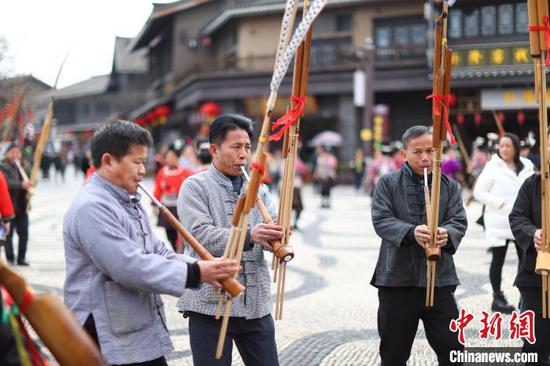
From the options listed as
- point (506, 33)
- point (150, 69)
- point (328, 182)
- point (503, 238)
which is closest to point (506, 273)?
point (503, 238)

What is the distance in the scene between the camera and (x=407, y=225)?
13.9 ft

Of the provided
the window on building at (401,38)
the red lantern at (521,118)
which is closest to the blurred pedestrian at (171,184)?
the red lantern at (521,118)

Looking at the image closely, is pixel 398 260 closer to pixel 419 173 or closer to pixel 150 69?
pixel 419 173

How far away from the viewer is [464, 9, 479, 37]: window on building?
84.1ft

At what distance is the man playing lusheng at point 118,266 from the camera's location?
9.61 feet

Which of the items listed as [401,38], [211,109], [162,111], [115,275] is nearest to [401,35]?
[401,38]

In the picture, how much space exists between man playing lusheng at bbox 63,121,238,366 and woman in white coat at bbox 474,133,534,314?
4686mm

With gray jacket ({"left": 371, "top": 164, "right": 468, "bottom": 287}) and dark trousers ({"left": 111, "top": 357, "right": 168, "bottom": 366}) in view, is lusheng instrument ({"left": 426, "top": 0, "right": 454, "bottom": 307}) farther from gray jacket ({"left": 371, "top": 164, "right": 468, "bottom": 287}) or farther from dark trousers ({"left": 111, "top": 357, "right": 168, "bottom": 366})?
dark trousers ({"left": 111, "top": 357, "right": 168, "bottom": 366})

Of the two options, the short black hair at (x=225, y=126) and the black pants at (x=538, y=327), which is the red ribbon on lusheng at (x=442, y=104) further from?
the black pants at (x=538, y=327)

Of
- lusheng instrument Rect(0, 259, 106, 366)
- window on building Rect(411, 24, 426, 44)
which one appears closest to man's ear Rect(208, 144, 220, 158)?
lusheng instrument Rect(0, 259, 106, 366)

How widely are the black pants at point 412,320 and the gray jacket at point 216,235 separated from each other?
930mm

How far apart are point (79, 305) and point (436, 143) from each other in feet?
7.14

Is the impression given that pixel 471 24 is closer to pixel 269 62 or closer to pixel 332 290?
pixel 269 62

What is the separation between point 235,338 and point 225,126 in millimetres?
1149
